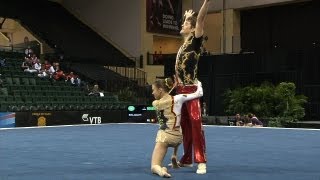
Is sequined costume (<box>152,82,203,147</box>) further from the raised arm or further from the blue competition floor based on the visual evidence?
the raised arm

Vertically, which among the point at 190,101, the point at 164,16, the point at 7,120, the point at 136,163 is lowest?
the point at 136,163

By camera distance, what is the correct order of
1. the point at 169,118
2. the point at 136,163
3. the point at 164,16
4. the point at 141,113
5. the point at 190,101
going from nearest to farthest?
the point at 169,118
the point at 190,101
the point at 136,163
the point at 141,113
the point at 164,16

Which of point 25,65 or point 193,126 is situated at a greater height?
point 25,65

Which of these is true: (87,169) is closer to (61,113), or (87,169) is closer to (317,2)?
(61,113)

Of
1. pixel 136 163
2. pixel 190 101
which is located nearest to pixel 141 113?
pixel 136 163

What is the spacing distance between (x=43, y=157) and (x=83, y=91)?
1644 cm

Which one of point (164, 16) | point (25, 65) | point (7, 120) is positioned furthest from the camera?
point (164, 16)

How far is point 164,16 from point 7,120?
693 inches

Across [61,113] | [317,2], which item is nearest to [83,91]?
[61,113]

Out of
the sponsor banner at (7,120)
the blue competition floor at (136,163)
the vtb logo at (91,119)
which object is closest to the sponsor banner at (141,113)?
the vtb logo at (91,119)

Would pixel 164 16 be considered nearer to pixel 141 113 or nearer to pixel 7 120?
pixel 141 113

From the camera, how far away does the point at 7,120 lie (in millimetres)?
18547

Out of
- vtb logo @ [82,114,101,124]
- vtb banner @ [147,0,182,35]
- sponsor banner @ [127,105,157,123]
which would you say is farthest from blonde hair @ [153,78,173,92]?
vtb banner @ [147,0,182,35]

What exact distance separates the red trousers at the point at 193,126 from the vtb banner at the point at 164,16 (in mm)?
27116
